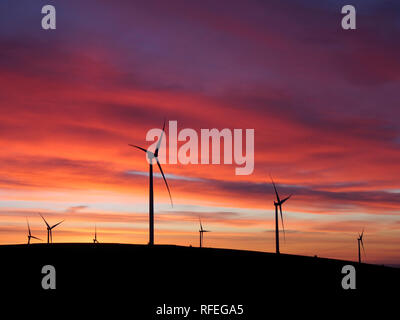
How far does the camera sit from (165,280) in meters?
91.4

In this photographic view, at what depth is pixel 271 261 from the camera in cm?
13538

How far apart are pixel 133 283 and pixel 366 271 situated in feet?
272

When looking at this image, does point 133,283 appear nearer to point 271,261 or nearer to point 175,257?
point 175,257

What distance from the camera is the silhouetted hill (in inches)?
3066

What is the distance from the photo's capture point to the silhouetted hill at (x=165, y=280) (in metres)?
77.9
